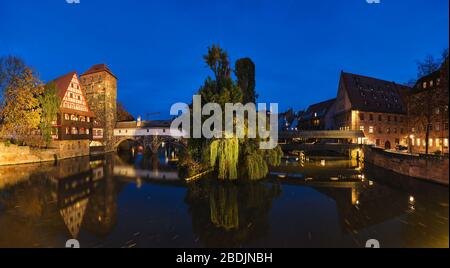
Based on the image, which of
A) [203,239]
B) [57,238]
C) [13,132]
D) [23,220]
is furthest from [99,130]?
[203,239]

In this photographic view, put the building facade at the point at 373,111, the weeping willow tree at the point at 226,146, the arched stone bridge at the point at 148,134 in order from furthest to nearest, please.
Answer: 1. the arched stone bridge at the point at 148,134
2. the building facade at the point at 373,111
3. the weeping willow tree at the point at 226,146

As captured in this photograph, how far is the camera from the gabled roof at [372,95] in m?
43.4

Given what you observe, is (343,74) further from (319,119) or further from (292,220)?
(292,220)

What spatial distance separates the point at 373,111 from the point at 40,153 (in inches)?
2273

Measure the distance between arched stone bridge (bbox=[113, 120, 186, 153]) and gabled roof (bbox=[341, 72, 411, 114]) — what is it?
3615cm

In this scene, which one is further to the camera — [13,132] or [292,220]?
[13,132]

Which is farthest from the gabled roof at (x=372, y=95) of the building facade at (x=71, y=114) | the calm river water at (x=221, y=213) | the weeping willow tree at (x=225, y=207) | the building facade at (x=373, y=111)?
the building facade at (x=71, y=114)

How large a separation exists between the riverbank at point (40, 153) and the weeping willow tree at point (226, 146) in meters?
26.2

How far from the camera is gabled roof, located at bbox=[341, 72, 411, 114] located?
143 ft

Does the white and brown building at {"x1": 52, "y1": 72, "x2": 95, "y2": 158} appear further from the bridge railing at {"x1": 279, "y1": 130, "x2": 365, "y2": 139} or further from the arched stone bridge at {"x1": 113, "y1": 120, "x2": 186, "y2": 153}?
Answer: the bridge railing at {"x1": 279, "y1": 130, "x2": 365, "y2": 139}

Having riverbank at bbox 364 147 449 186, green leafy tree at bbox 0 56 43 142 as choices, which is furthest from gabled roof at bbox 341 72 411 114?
green leafy tree at bbox 0 56 43 142

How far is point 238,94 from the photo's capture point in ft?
56.1

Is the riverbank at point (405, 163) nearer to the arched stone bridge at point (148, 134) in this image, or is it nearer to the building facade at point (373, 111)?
the building facade at point (373, 111)
